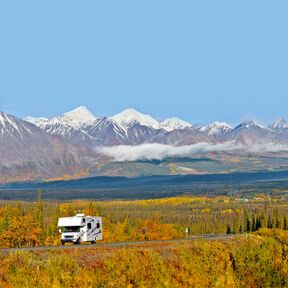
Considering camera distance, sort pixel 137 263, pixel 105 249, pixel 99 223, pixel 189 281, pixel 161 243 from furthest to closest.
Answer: pixel 99 223 < pixel 161 243 < pixel 105 249 < pixel 189 281 < pixel 137 263

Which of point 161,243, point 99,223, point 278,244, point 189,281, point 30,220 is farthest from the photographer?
point 30,220

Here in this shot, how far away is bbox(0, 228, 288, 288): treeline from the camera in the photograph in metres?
41.8

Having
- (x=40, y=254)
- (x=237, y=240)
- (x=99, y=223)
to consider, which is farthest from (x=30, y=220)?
(x=40, y=254)

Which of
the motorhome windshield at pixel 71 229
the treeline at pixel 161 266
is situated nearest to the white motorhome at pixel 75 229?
the motorhome windshield at pixel 71 229

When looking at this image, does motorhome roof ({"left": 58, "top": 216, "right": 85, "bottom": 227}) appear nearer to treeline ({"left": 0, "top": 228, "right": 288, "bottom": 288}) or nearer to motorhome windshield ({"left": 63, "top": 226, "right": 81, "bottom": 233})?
motorhome windshield ({"left": 63, "top": 226, "right": 81, "bottom": 233})

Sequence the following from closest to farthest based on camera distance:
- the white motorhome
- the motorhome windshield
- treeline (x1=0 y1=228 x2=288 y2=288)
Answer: treeline (x1=0 y1=228 x2=288 y2=288) → the white motorhome → the motorhome windshield

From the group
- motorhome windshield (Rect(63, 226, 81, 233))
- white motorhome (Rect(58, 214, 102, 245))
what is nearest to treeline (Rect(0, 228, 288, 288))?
white motorhome (Rect(58, 214, 102, 245))

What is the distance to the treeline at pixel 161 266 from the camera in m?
41.8

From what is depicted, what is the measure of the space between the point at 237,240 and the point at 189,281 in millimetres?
18364

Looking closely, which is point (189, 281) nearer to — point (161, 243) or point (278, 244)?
point (161, 243)

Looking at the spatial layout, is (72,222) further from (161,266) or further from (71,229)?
(161,266)

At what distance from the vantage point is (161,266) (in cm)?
4741

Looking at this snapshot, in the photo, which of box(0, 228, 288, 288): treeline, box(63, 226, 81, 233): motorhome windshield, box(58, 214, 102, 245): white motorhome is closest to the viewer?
box(0, 228, 288, 288): treeline

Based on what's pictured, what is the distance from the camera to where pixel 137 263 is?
1810 inches
